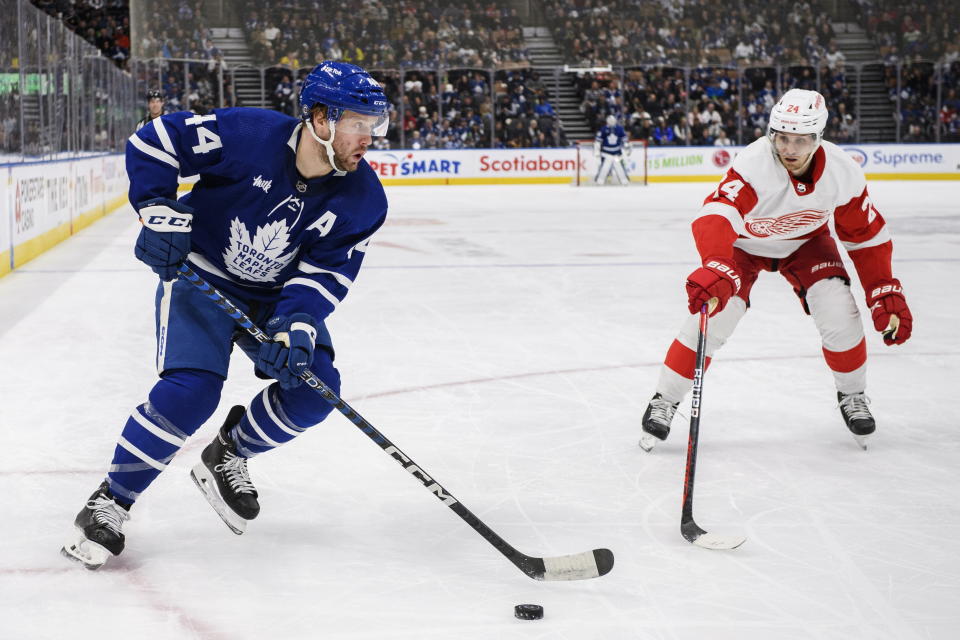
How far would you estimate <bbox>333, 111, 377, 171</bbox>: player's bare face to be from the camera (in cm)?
220

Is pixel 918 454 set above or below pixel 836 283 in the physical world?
below

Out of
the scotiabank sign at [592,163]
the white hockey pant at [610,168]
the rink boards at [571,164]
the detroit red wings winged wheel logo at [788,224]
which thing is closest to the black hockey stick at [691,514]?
the detroit red wings winged wheel logo at [788,224]

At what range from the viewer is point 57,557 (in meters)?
2.28

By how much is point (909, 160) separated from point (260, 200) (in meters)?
17.3

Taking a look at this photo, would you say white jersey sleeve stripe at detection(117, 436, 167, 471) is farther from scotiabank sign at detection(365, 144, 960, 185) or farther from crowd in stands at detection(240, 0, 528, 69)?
crowd in stands at detection(240, 0, 528, 69)

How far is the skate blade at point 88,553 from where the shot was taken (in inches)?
86.4

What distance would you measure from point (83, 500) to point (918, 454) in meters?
2.14

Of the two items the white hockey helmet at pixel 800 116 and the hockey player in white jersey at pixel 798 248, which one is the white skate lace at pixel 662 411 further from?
the white hockey helmet at pixel 800 116

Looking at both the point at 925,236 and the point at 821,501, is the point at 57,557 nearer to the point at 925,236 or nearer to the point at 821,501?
the point at 821,501

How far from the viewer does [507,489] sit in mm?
2811

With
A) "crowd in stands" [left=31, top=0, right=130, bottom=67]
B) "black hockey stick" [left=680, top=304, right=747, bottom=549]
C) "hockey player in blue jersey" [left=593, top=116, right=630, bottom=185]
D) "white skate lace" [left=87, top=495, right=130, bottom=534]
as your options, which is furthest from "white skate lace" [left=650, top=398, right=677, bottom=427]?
"crowd in stands" [left=31, top=0, right=130, bottom=67]

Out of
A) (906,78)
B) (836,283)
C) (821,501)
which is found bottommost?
(821,501)

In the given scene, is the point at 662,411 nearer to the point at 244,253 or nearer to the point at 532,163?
the point at 244,253

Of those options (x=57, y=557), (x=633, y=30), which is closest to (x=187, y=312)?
(x=57, y=557)
